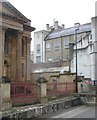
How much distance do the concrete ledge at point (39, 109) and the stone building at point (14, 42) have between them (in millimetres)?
11266

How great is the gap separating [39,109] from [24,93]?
1339 millimetres

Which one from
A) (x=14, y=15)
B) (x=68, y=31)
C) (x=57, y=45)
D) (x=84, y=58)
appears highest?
(x=68, y=31)

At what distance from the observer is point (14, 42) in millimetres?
34656

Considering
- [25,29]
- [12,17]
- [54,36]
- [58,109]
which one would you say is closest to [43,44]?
[54,36]

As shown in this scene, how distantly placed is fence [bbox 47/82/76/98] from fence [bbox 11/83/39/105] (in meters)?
2.24

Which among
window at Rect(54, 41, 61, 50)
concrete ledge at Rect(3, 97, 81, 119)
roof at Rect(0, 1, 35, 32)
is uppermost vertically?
roof at Rect(0, 1, 35, 32)

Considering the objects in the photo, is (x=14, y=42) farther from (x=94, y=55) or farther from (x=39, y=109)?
(x=39, y=109)

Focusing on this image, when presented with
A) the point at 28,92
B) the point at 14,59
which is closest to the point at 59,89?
the point at 28,92

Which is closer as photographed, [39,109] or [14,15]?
[39,109]

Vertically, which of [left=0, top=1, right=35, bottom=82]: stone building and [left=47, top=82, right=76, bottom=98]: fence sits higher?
[left=0, top=1, right=35, bottom=82]: stone building

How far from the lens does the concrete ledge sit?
46.0 feet

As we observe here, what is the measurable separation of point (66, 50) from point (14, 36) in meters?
21.4

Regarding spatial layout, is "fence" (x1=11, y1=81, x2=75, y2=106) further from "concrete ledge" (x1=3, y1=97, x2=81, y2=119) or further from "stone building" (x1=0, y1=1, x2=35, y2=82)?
"stone building" (x1=0, y1=1, x2=35, y2=82)

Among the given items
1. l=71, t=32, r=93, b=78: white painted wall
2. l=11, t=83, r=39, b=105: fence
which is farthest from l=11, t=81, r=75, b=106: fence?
l=71, t=32, r=93, b=78: white painted wall
